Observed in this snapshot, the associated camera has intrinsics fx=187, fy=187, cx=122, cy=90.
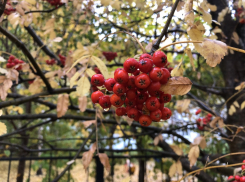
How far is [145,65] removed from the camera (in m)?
0.68

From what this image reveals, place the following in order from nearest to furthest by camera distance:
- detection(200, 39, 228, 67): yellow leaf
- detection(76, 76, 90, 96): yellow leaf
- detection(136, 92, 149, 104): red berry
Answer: detection(200, 39, 228, 67): yellow leaf, detection(136, 92, 149, 104): red berry, detection(76, 76, 90, 96): yellow leaf

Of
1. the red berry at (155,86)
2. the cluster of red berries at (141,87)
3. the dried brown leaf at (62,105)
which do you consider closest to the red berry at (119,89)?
the cluster of red berries at (141,87)

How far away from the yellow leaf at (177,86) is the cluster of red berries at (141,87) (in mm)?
20

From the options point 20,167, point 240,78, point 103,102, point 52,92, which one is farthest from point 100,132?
point 103,102

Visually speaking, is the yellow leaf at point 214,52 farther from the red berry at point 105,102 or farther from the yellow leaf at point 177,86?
the red berry at point 105,102

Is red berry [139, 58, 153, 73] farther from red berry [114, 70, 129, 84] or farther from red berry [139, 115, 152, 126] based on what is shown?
red berry [139, 115, 152, 126]

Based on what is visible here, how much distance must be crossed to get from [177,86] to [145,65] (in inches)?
5.6

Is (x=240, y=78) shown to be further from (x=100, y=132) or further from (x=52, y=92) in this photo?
(x=100, y=132)

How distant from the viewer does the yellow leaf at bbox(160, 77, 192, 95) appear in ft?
2.24

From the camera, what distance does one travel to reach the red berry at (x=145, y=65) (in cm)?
68

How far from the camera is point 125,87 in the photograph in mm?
729

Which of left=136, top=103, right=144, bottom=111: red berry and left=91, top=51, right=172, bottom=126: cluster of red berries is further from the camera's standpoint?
left=136, top=103, right=144, bottom=111: red berry

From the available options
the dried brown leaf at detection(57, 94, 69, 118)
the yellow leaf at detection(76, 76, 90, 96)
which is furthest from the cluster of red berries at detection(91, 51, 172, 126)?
the dried brown leaf at detection(57, 94, 69, 118)

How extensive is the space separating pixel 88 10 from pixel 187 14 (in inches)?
77.8
